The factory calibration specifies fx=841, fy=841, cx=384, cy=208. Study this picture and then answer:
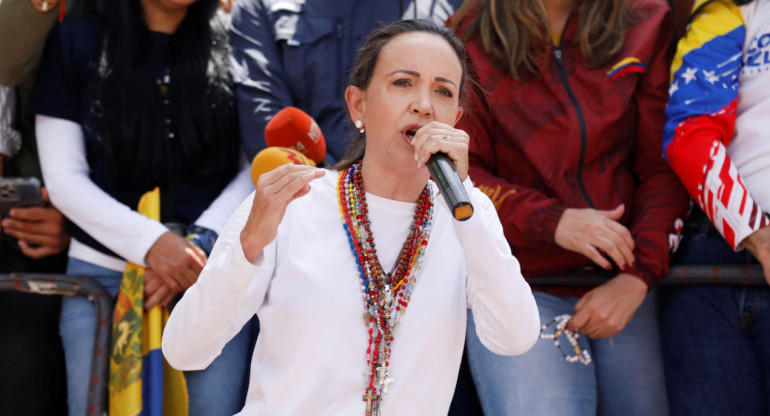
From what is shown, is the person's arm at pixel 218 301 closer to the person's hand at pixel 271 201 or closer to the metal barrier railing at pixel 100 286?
the person's hand at pixel 271 201

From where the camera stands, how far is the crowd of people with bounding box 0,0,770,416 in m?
1.97

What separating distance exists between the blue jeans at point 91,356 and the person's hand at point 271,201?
79cm

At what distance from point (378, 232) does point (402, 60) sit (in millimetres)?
434

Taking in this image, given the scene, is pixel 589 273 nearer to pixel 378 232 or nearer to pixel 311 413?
pixel 378 232

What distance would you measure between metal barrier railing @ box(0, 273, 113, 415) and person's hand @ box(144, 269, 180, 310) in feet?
0.38

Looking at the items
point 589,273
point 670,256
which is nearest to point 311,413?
point 589,273

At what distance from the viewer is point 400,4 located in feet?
10.3

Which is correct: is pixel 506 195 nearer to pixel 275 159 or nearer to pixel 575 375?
pixel 575 375

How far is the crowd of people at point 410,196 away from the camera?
77.4 inches

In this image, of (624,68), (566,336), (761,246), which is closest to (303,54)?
(624,68)

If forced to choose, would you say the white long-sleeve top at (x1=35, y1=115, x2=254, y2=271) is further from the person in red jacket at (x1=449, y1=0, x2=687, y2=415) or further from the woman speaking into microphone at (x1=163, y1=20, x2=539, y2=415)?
the person in red jacket at (x1=449, y1=0, x2=687, y2=415)

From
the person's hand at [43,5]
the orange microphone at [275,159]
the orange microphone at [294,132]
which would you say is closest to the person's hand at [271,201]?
the orange microphone at [275,159]

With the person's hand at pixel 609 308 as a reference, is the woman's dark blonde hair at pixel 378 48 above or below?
above

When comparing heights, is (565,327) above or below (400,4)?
below
